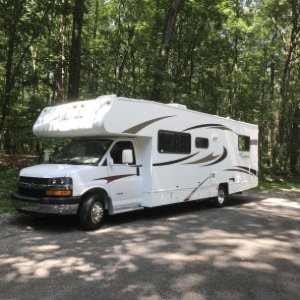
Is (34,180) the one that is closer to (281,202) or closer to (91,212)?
(91,212)

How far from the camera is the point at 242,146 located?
15898 millimetres

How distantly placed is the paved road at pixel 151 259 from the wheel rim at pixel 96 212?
346mm

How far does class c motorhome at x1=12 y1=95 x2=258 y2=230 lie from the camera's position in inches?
358

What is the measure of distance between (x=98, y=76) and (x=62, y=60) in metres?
1.84

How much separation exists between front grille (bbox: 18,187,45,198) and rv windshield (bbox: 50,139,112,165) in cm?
106

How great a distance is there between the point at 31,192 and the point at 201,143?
5949 mm

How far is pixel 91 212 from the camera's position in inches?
366

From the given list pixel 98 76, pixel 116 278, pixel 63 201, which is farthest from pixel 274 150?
pixel 116 278

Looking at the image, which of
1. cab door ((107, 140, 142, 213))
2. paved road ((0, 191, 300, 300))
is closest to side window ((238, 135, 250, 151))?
paved road ((0, 191, 300, 300))

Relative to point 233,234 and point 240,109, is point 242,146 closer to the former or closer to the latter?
point 233,234

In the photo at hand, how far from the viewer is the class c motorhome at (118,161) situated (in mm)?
9102

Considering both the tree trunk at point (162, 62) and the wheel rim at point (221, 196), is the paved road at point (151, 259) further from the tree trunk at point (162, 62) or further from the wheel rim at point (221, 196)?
the tree trunk at point (162, 62)

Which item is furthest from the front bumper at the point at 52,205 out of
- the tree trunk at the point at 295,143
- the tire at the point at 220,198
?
the tree trunk at the point at 295,143

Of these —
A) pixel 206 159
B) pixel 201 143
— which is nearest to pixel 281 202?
pixel 206 159
